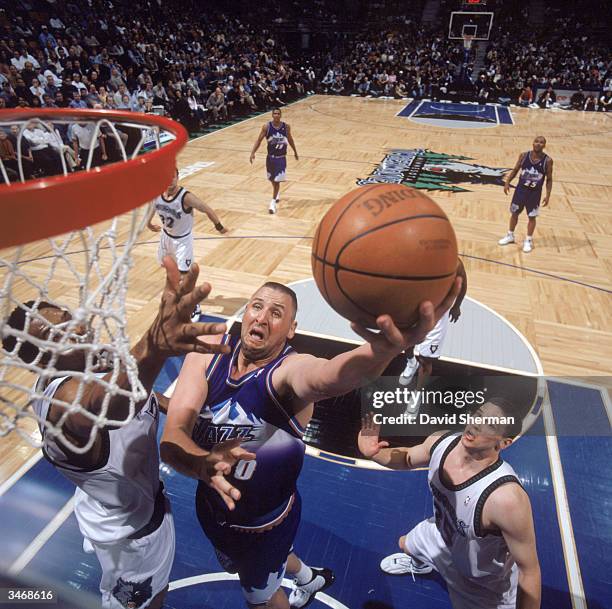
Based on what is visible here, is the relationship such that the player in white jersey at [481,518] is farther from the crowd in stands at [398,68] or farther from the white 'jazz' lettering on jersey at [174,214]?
the crowd in stands at [398,68]

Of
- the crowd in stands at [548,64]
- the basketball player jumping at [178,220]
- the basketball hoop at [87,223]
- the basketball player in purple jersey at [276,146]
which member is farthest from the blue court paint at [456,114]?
the basketball hoop at [87,223]

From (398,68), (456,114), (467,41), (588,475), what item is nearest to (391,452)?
(588,475)

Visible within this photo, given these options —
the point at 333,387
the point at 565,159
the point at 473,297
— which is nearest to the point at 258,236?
the point at 473,297

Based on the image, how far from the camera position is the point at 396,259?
5.24 ft

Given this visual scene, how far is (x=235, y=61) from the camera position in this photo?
2077 centimetres

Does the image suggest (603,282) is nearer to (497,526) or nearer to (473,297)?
(473,297)

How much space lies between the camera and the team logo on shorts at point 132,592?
2.13 meters

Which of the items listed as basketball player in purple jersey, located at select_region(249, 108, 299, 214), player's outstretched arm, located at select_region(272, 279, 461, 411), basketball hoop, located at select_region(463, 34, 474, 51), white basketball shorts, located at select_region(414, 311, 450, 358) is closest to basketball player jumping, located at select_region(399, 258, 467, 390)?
white basketball shorts, located at select_region(414, 311, 450, 358)

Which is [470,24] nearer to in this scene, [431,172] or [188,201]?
[431,172]

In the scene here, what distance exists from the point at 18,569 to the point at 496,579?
8.37ft

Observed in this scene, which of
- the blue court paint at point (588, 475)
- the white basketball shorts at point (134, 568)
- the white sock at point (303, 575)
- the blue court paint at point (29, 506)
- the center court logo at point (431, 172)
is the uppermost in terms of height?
the white basketball shorts at point (134, 568)

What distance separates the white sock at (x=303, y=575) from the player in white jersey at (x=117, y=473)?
27.9 inches

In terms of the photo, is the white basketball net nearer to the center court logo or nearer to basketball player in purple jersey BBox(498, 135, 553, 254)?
basketball player in purple jersey BBox(498, 135, 553, 254)

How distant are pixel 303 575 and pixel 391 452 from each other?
33.2 inches
